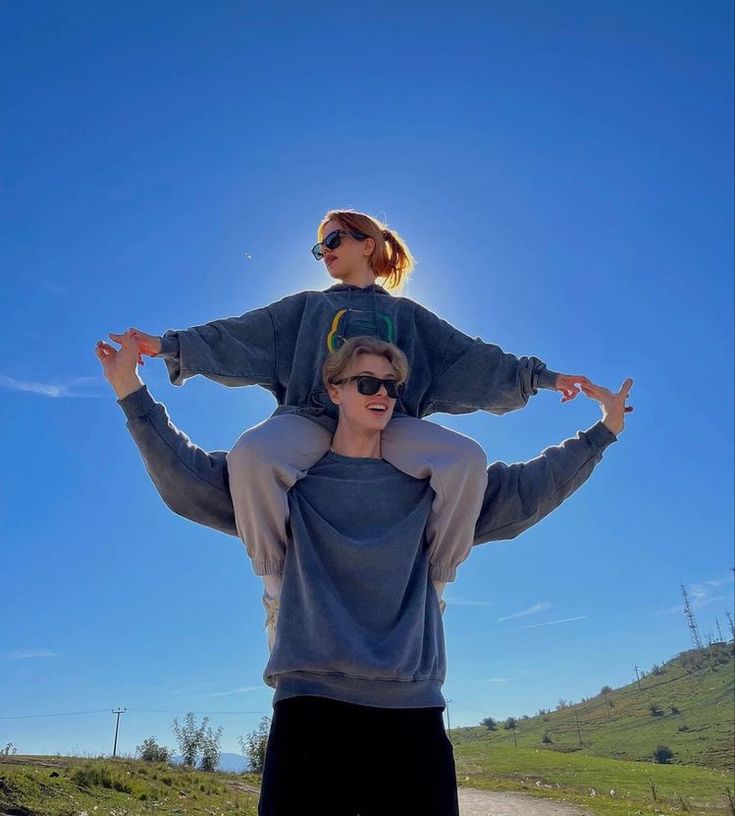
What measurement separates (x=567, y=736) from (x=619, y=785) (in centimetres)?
4902

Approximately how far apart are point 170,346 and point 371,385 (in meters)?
0.90

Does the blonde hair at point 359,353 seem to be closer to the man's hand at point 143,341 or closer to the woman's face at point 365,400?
the woman's face at point 365,400

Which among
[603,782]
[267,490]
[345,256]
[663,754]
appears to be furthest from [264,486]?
[663,754]

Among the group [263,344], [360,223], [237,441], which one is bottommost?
[237,441]

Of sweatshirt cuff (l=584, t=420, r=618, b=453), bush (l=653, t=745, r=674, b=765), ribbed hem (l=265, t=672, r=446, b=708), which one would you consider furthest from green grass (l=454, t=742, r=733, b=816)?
ribbed hem (l=265, t=672, r=446, b=708)

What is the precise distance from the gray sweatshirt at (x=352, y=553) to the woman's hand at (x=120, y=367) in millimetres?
46

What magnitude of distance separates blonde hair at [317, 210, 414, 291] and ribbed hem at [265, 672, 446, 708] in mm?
2126

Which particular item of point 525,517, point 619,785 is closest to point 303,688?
point 525,517

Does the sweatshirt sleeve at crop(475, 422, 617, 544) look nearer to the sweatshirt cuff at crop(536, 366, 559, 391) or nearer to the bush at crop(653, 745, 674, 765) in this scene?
the sweatshirt cuff at crop(536, 366, 559, 391)

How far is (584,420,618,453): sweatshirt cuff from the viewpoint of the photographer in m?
3.06

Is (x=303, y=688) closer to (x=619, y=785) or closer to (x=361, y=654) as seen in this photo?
(x=361, y=654)

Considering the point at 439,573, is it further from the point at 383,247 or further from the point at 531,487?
the point at 383,247

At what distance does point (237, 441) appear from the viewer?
2545 mm

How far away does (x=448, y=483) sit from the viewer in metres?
2.61
